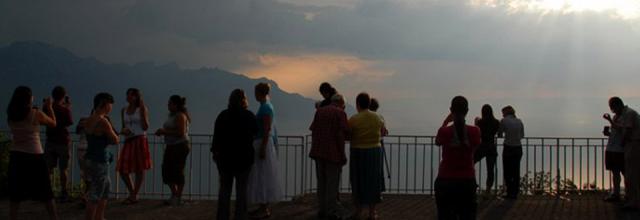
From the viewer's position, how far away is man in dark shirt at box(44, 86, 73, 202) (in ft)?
38.0

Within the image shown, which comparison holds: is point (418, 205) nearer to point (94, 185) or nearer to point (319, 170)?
point (319, 170)

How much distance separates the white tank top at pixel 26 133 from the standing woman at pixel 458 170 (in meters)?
5.13

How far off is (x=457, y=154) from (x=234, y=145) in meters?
3.37

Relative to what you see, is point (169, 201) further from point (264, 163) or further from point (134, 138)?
point (264, 163)

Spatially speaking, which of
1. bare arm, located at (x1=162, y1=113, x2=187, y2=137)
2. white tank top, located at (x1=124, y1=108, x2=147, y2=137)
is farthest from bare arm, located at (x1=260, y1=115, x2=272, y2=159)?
white tank top, located at (x1=124, y1=108, x2=147, y2=137)

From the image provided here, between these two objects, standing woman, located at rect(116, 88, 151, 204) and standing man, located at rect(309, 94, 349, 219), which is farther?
standing woman, located at rect(116, 88, 151, 204)

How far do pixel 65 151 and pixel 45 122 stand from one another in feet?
10.2

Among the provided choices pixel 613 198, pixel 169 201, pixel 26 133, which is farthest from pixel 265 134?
pixel 613 198

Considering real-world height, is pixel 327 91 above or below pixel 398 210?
above

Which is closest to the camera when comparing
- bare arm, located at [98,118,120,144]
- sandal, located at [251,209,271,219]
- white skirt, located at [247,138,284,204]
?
bare arm, located at [98,118,120,144]

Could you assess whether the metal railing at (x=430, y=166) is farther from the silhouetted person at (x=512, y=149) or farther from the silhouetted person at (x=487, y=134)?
the silhouetted person at (x=487, y=134)

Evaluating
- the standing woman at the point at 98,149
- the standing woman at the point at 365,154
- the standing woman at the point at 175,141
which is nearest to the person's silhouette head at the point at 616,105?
the standing woman at the point at 365,154

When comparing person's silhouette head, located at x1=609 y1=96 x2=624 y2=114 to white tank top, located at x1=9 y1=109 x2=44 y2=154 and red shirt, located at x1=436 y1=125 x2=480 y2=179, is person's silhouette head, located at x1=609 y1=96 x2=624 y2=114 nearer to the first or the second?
red shirt, located at x1=436 y1=125 x2=480 y2=179

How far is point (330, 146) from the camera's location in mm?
10492
